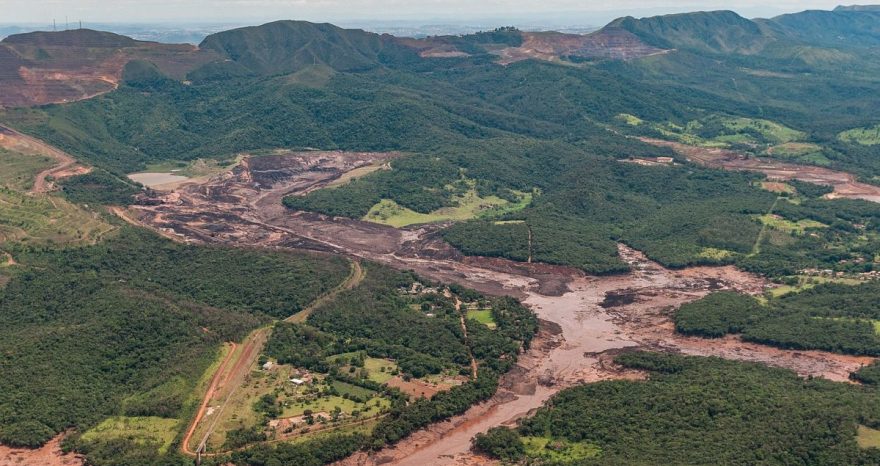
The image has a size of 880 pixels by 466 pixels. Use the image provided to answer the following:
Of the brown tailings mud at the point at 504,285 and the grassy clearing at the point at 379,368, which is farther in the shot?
the grassy clearing at the point at 379,368

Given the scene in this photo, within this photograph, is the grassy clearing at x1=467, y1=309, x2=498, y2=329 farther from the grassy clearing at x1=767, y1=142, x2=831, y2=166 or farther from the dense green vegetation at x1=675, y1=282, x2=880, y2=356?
the grassy clearing at x1=767, y1=142, x2=831, y2=166

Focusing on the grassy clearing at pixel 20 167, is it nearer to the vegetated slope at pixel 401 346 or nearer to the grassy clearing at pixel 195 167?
the grassy clearing at pixel 195 167

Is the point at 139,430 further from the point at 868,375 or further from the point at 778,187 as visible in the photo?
the point at 778,187

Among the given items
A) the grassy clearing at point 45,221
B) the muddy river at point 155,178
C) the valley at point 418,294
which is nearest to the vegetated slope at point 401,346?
the valley at point 418,294

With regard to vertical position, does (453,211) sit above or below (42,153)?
below

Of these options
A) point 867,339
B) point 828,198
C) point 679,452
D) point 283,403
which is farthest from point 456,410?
point 828,198

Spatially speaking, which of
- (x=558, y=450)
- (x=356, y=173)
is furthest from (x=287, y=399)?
(x=356, y=173)
